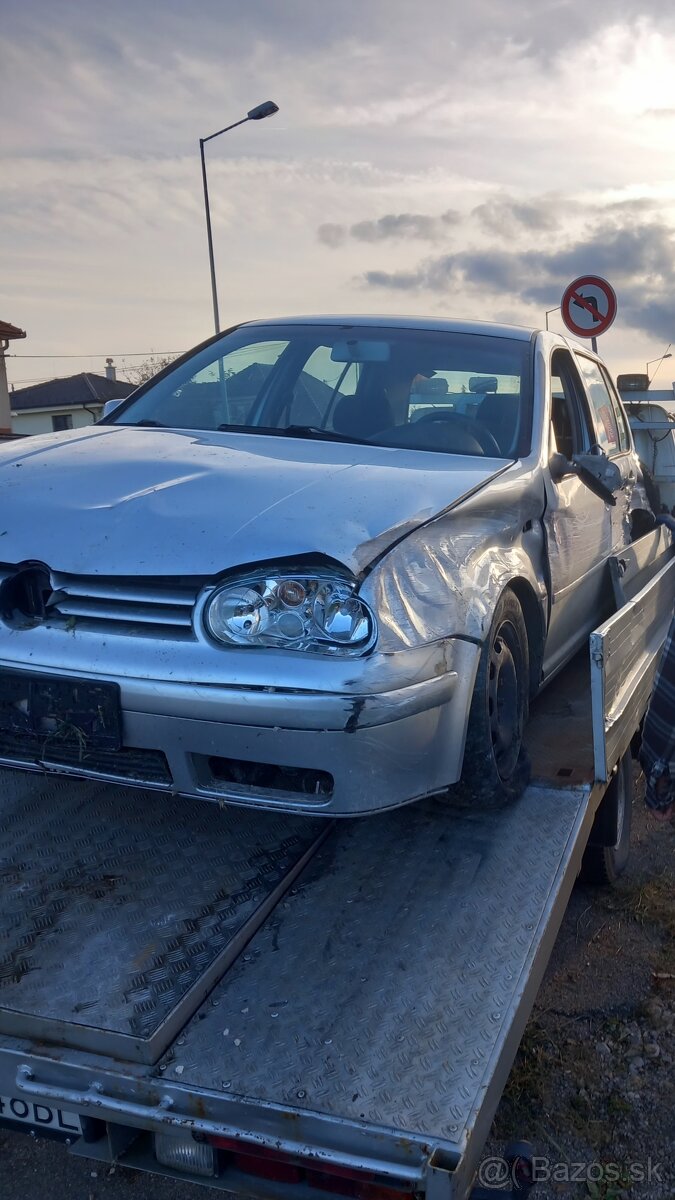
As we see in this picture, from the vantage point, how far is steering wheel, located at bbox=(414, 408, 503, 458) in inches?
139

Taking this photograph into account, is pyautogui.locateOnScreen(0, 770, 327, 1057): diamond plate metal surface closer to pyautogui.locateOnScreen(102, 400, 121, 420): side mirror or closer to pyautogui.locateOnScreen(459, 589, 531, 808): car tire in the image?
pyautogui.locateOnScreen(459, 589, 531, 808): car tire

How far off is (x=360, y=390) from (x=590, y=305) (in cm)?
555

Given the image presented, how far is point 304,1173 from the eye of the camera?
74.0 inches

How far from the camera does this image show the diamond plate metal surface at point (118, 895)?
6.97 feet

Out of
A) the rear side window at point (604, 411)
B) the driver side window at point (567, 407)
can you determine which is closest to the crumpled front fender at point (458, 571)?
the driver side window at point (567, 407)

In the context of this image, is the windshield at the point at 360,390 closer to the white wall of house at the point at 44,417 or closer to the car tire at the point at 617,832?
the car tire at the point at 617,832

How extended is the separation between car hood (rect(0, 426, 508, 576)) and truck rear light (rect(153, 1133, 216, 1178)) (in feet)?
3.81

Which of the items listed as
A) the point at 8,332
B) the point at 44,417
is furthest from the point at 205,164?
the point at 44,417

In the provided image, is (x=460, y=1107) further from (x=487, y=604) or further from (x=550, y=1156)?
(x=487, y=604)

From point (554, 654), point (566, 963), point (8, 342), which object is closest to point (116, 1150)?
point (566, 963)

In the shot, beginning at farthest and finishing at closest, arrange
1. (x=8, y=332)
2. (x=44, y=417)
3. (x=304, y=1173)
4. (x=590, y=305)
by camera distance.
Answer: (x=44, y=417), (x=8, y=332), (x=590, y=305), (x=304, y=1173)

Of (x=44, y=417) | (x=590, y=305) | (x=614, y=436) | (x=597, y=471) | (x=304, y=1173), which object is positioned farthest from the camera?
(x=44, y=417)

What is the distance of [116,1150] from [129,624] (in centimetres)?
110

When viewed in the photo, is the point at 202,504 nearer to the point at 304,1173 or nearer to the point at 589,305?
the point at 304,1173
